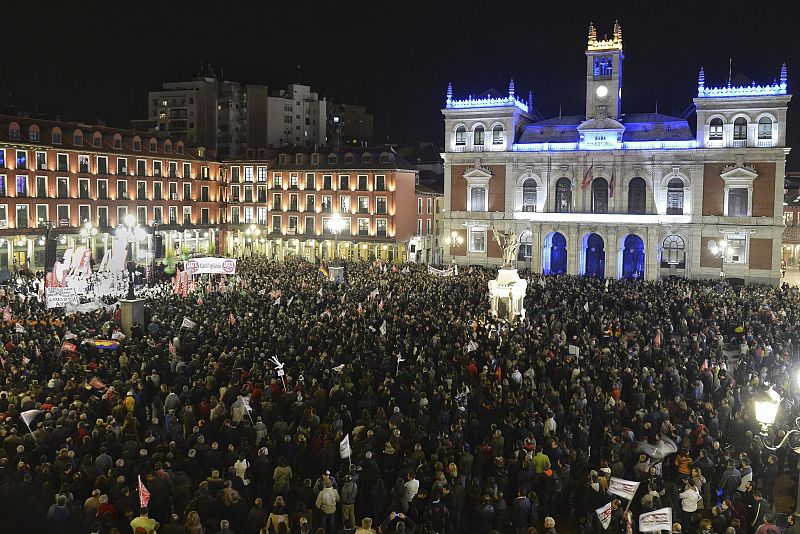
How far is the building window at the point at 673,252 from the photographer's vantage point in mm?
50984

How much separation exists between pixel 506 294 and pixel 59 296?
1705cm

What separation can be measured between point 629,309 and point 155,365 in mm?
20764

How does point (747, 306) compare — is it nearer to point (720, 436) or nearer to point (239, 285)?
point (720, 436)

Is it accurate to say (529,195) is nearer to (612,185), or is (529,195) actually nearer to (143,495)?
(612,185)

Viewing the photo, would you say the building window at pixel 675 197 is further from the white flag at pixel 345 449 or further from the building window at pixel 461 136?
the white flag at pixel 345 449

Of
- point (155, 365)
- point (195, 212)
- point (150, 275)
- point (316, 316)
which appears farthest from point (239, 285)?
point (195, 212)

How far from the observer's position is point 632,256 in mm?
52719

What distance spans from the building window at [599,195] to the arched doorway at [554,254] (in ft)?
11.0

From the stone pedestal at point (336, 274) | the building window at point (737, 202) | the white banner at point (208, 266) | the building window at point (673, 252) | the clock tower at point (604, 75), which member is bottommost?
the stone pedestal at point (336, 274)

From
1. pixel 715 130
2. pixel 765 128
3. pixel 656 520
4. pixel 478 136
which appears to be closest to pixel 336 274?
pixel 478 136

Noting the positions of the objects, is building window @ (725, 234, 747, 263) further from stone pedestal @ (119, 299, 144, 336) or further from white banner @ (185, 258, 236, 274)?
stone pedestal @ (119, 299, 144, 336)

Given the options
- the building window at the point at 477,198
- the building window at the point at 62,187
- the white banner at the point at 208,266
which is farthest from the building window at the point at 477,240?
the building window at the point at 62,187

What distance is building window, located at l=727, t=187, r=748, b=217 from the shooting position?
1940 inches

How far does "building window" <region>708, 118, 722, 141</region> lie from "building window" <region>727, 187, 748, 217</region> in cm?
370
